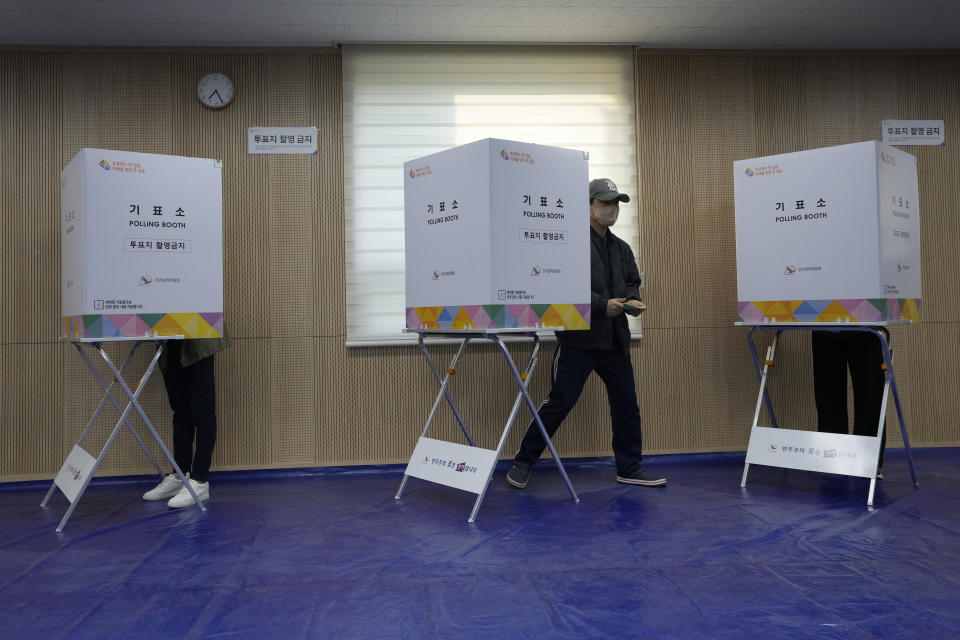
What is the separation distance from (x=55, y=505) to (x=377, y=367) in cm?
184

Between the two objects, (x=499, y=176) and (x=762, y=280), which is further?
(x=762, y=280)

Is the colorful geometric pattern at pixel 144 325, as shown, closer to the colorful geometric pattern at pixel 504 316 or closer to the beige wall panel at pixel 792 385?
the colorful geometric pattern at pixel 504 316

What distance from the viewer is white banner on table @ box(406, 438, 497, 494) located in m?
3.13

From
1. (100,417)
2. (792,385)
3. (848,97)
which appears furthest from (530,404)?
(848,97)

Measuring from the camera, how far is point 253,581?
238 centimetres

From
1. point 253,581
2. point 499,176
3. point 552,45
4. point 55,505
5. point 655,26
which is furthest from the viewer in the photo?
point 552,45

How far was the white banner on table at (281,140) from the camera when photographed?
425 centimetres

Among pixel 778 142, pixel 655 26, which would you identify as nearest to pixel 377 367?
pixel 655 26

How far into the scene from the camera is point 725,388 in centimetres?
448

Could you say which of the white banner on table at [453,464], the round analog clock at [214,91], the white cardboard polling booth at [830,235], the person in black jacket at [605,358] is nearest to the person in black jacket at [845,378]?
the white cardboard polling booth at [830,235]

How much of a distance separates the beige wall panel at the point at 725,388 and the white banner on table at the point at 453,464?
184cm

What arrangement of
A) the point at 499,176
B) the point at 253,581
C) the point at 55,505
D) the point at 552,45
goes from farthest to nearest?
1. the point at 552,45
2. the point at 55,505
3. the point at 499,176
4. the point at 253,581

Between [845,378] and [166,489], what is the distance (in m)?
3.75

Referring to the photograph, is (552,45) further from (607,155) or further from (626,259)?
(626,259)
